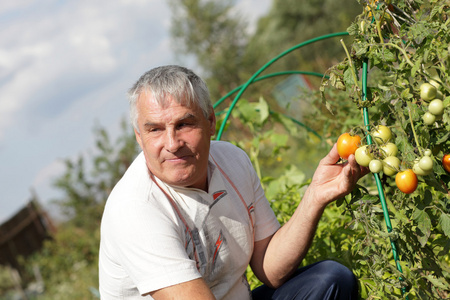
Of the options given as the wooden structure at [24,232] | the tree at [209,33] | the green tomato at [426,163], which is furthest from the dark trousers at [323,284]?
the tree at [209,33]

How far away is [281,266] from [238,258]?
0.16m

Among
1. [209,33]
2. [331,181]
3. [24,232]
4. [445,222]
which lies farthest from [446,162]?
[209,33]

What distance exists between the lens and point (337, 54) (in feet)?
41.7

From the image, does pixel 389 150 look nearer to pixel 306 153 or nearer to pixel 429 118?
pixel 429 118

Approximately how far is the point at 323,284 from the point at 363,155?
1.95ft

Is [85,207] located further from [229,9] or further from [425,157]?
[229,9]

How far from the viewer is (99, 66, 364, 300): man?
4.66ft

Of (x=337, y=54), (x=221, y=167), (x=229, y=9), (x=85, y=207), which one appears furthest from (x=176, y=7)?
(x=221, y=167)

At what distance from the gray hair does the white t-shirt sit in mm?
237

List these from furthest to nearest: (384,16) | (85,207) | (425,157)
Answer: (85,207), (384,16), (425,157)

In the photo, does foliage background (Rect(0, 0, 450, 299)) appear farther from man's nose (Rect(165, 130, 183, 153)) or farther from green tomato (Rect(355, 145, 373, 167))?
man's nose (Rect(165, 130, 183, 153))

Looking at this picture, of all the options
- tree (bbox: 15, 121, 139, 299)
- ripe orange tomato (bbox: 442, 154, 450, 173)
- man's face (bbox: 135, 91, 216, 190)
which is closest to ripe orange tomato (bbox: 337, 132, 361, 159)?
ripe orange tomato (bbox: 442, 154, 450, 173)

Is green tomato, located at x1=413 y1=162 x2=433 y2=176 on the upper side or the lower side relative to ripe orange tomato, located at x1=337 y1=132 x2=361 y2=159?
lower

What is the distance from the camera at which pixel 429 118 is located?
118 centimetres
